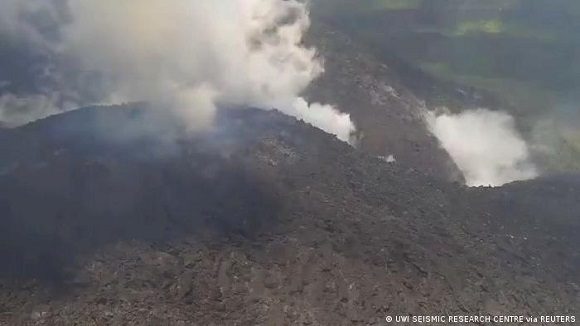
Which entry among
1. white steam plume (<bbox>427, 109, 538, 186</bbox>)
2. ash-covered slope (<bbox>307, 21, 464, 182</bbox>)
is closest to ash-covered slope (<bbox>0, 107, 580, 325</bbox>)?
ash-covered slope (<bbox>307, 21, 464, 182</bbox>)

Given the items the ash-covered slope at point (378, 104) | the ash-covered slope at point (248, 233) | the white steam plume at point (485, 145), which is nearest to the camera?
→ the ash-covered slope at point (248, 233)

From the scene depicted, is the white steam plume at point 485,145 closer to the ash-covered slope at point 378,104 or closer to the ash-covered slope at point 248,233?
the ash-covered slope at point 378,104

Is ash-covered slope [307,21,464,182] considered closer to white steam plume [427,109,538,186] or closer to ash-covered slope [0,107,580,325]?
white steam plume [427,109,538,186]

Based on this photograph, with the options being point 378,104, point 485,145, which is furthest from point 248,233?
point 485,145

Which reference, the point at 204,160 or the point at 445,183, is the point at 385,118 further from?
the point at 204,160

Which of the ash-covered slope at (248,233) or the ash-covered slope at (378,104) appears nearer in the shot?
the ash-covered slope at (248,233)

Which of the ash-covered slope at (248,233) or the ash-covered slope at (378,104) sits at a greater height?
the ash-covered slope at (378,104)

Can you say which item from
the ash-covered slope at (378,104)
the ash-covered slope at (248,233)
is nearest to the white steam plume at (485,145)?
the ash-covered slope at (378,104)
